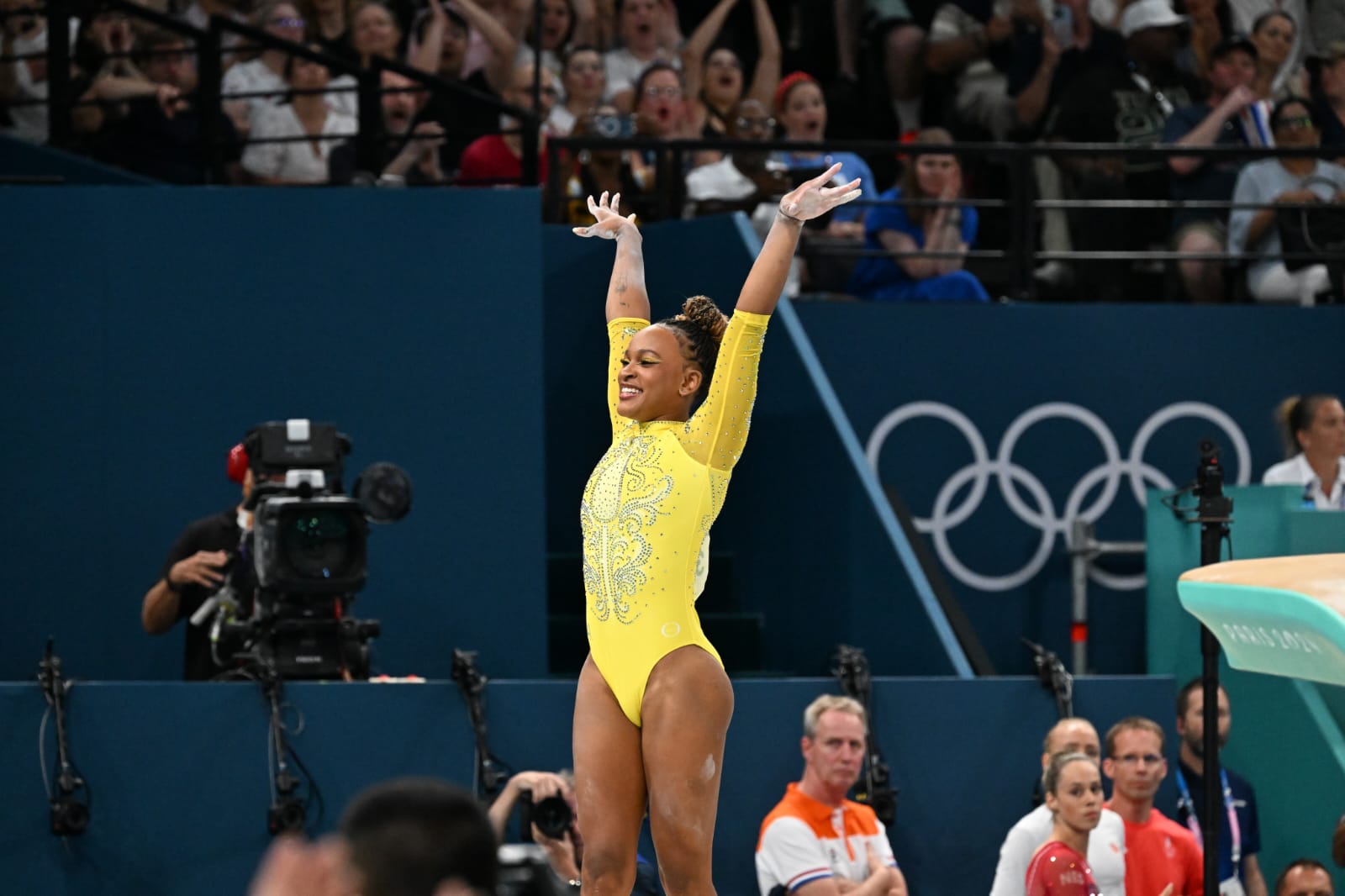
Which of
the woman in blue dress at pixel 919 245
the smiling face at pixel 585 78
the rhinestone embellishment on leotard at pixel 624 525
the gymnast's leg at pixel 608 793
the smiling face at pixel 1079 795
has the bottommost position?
the smiling face at pixel 1079 795

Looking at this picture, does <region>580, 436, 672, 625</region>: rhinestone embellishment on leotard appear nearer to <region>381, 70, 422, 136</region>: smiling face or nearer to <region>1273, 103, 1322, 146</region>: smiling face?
<region>381, 70, 422, 136</region>: smiling face

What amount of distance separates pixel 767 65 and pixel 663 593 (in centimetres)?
628

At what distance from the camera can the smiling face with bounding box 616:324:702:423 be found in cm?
480

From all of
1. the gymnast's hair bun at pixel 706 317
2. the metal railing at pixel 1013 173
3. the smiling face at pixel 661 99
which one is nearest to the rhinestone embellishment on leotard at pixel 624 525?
the gymnast's hair bun at pixel 706 317

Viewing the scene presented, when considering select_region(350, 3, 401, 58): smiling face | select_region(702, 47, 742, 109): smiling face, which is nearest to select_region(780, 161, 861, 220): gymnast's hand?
select_region(350, 3, 401, 58): smiling face

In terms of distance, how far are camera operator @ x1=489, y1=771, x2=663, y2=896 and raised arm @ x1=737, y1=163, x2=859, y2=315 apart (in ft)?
5.07

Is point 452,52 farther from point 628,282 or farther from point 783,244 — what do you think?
point 783,244

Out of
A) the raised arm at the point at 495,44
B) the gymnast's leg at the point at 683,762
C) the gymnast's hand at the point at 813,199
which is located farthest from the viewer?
the raised arm at the point at 495,44

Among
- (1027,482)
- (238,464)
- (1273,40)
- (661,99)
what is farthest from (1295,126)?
(238,464)

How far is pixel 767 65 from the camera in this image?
34.4 feet

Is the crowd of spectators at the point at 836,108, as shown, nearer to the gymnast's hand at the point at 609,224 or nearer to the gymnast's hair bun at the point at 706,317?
the gymnast's hand at the point at 609,224

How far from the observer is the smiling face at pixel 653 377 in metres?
4.80

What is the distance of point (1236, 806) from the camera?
24.2 ft

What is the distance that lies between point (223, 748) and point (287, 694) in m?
0.27
